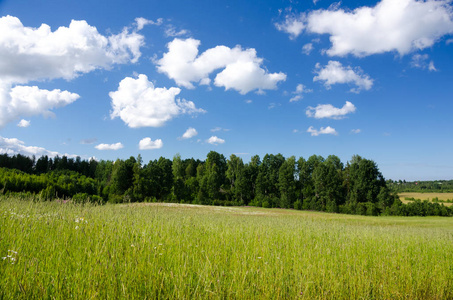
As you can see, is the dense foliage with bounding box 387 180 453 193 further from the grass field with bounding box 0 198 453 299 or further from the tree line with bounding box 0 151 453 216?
the grass field with bounding box 0 198 453 299

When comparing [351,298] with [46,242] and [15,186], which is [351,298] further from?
[15,186]

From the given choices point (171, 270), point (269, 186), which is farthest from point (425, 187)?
point (171, 270)

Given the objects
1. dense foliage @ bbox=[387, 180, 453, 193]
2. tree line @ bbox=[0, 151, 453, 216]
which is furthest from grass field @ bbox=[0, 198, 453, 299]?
dense foliage @ bbox=[387, 180, 453, 193]

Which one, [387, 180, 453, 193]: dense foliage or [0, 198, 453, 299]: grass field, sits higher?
[0, 198, 453, 299]: grass field

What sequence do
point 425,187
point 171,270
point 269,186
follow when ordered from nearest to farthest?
1. point 171,270
2. point 269,186
3. point 425,187

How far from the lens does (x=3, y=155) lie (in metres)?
100

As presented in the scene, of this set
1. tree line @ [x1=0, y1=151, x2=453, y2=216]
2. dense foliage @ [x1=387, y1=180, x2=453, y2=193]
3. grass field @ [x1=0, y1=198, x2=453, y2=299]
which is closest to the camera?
grass field @ [x1=0, y1=198, x2=453, y2=299]

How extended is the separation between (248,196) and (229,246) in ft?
187

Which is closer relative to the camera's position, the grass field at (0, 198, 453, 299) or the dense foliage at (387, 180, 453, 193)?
the grass field at (0, 198, 453, 299)

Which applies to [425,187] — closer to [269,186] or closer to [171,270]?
[269,186]

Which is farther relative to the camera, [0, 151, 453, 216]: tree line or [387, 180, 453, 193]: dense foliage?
[387, 180, 453, 193]: dense foliage

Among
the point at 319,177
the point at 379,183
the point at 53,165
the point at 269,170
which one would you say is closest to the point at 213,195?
the point at 269,170

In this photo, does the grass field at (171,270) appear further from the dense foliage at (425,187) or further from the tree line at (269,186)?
the dense foliage at (425,187)

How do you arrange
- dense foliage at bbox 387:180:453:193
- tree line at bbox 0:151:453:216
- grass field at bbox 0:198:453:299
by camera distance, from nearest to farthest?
grass field at bbox 0:198:453:299 → tree line at bbox 0:151:453:216 → dense foliage at bbox 387:180:453:193
